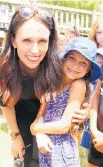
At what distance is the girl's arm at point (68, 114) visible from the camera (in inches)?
69.1

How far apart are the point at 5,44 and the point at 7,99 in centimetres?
34

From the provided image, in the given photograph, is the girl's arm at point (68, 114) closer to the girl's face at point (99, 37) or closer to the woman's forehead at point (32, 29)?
the woman's forehead at point (32, 29)

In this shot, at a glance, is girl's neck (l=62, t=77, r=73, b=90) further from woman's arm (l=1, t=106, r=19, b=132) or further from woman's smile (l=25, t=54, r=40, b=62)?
woman's arm (l=1, t=106, r=19, b=132)

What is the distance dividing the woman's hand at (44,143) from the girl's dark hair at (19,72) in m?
0.29

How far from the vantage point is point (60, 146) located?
1798mm

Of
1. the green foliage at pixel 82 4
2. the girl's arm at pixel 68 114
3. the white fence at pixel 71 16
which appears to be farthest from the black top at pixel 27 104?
the green foliage at pixel 82 4

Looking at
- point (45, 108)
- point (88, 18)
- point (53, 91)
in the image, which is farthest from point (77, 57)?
point (88, 18)

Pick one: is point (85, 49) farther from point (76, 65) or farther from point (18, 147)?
point (18, 147)

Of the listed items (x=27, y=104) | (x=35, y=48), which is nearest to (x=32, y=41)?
(x=35, y=48)

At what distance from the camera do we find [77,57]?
5.92ft

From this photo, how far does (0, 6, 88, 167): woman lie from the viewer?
1.79m

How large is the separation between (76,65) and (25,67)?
14.0 inches

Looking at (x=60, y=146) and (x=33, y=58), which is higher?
(x=33, y=58)

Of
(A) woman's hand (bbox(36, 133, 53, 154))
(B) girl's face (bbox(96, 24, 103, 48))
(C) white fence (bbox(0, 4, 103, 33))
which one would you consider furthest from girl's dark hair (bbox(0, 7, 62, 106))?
(C) white fence (bbox(0, 4, 103, 33))
